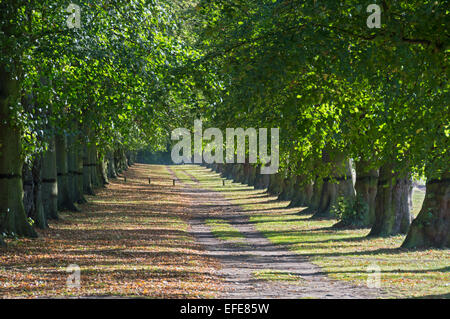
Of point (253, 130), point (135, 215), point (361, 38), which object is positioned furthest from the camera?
point (135, 215)

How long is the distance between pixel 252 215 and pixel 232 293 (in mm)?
22977

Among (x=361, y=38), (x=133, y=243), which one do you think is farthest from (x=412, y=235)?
(x=361, y=38)

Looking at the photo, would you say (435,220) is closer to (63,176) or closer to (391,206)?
(391,206)

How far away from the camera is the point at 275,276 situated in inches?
626

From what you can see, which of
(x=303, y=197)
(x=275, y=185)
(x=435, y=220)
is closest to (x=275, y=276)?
(x=435, y=220)

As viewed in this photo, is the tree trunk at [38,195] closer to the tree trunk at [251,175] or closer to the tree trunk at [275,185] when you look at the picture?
the tree trunk at [275,185]

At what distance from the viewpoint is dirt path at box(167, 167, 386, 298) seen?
43.6 ft

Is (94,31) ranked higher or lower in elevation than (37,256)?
higher

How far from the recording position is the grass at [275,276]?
607 inches

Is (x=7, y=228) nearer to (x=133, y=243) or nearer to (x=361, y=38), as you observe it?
(x=133, y=243)

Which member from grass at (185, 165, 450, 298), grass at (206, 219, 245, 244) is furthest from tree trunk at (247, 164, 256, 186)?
grass at (206, 219, 245, 244)

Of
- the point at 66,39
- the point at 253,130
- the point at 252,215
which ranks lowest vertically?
the point at 252,215

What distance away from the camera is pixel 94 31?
17.4 meters

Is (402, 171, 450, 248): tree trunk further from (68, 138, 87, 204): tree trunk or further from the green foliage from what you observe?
(68, 138, 87, 204): tree trunk
